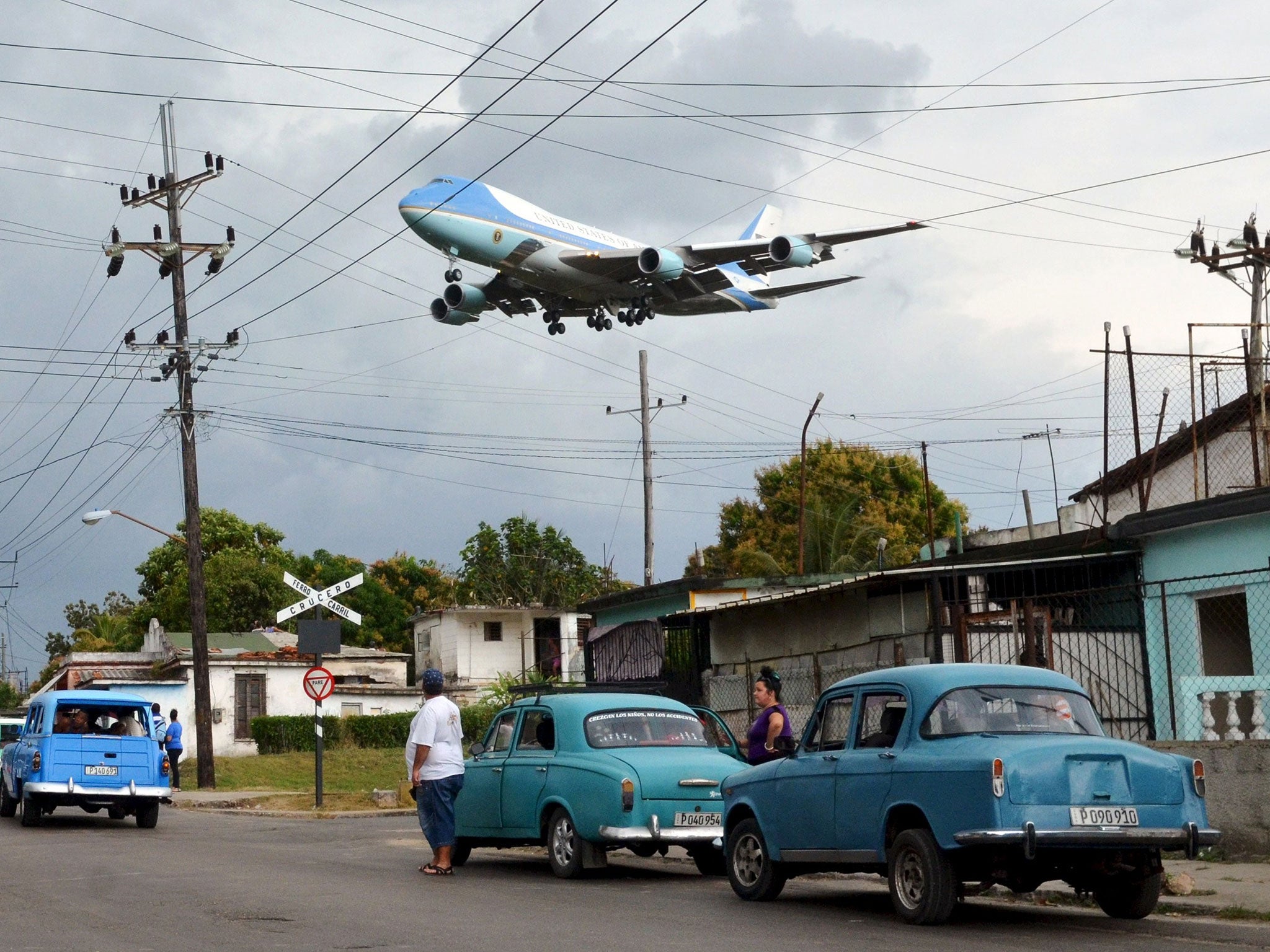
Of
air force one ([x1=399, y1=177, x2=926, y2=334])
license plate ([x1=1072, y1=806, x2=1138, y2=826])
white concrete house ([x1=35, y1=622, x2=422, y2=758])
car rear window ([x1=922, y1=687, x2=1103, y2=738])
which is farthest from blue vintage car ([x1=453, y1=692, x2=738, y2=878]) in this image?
white concrete house ([x1=35, y1=622, x2=422, y2=758])

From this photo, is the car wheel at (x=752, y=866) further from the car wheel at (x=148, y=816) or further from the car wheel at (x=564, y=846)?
the car wheel at (x=148, y=816)

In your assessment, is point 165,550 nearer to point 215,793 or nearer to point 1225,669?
point 215,793

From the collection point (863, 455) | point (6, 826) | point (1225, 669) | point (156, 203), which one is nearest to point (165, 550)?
point (863, 455)

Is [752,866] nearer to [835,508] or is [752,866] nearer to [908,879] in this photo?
[908,879]

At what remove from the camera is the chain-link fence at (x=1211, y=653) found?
50.0 ft

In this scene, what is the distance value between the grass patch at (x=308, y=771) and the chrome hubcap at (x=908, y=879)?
27.3 m

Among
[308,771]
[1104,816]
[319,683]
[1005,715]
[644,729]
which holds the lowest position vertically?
[308,771]

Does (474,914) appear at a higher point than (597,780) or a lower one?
lower

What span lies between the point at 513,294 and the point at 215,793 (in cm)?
1280

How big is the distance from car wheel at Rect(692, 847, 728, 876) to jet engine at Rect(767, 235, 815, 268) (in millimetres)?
20245

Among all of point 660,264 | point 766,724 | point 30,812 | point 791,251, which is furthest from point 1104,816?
point 660,264

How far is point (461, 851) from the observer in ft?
47.2

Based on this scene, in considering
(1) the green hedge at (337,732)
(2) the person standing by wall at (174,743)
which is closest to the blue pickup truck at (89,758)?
(2) the person standing by wall at (174,743)

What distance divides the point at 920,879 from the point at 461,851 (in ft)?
20.2
